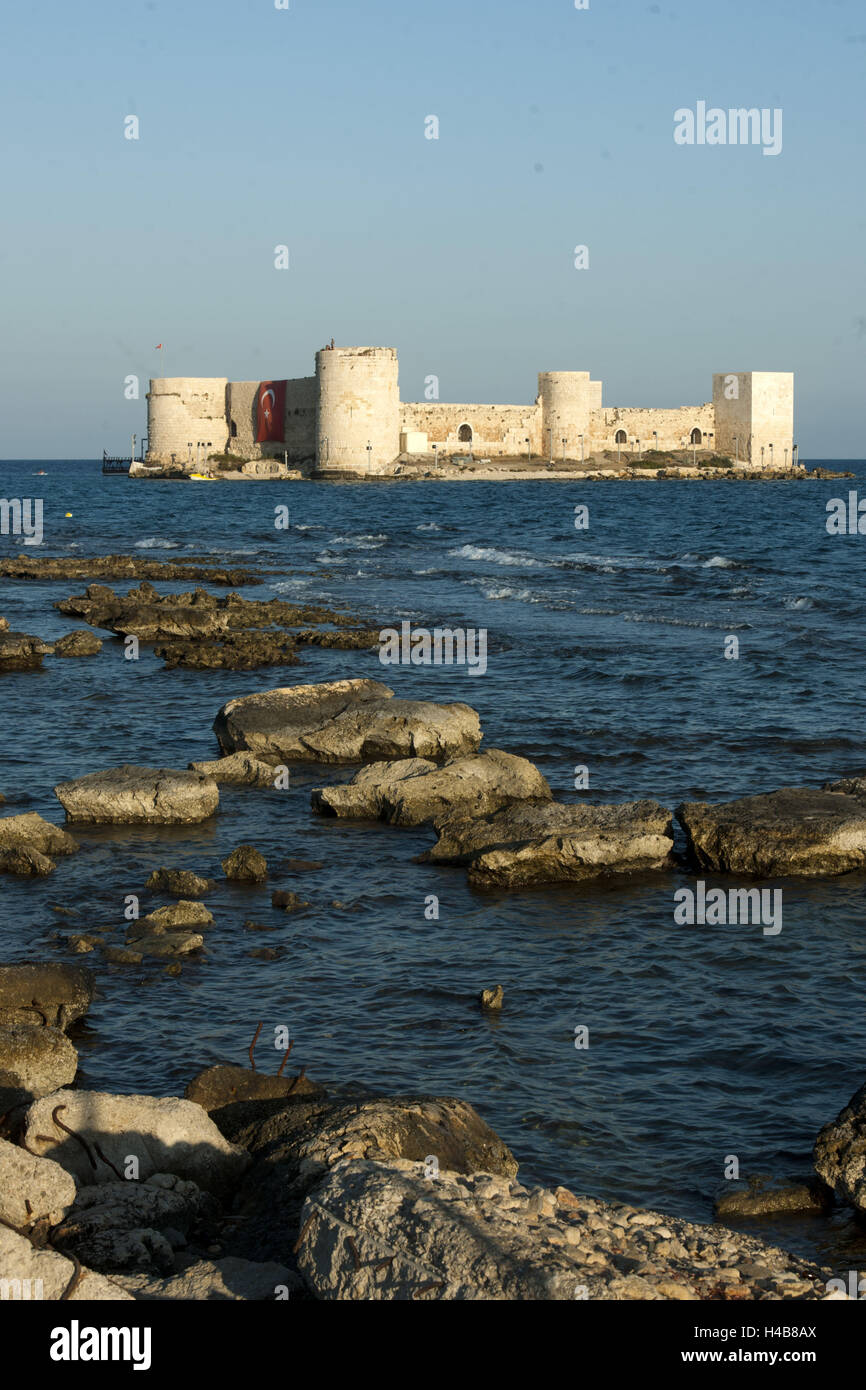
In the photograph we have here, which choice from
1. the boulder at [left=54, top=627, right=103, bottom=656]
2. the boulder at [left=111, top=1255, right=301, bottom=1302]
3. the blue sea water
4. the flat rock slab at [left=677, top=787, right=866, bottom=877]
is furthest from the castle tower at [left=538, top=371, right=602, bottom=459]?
the boulder at [left=111, top=1255, right=301, bottom=1302]

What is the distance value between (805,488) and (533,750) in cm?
8098

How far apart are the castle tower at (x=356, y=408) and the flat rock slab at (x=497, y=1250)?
83.1m

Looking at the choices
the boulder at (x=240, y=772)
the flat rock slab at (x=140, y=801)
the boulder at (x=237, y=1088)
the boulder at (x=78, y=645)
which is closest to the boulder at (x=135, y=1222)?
the boulder at (x=237, y=1088)

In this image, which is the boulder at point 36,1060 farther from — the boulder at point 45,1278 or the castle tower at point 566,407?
the castle tower at point 566,407

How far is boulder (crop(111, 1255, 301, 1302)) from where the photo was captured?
16.1 ft

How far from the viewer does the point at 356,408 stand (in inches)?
3438

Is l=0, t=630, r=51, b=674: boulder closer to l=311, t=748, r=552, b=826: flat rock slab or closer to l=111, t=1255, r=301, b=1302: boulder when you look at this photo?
l=311, t=748, r=552, b=826: flat rock slab

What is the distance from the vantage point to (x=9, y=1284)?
15.6 ft

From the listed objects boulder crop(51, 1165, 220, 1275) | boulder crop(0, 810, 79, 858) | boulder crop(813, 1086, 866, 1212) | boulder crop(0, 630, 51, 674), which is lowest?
boulder crop(813, 1086, 866, 1212)

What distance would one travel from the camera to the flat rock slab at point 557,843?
11.2m

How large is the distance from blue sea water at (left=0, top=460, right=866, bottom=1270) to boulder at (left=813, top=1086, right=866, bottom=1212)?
0.15 m
